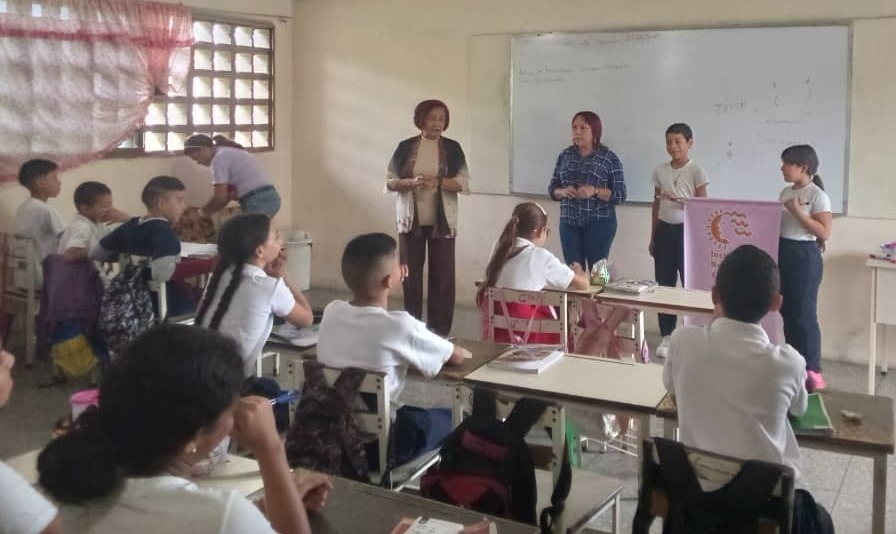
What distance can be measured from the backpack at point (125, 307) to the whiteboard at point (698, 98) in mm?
2981

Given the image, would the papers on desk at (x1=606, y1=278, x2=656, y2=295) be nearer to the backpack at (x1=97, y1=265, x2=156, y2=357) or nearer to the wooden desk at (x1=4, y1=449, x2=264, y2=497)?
the backpack at (x1=97, y1=265, x2=156, y2=357)

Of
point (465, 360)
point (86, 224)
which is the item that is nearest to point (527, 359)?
point (465, 360)

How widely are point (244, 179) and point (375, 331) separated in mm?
3745

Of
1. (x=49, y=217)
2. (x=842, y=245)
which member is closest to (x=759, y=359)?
(x=842, y=245)

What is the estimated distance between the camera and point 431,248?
5.89 meters

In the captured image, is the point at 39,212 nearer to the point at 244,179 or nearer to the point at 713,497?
the point at 244,179

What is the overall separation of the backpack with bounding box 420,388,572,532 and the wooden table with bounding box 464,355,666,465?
1.10ft

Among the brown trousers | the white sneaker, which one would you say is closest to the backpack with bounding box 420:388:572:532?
the white sneaker

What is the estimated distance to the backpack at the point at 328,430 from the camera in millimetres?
2516

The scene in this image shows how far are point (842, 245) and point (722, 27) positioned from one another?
155 centimetres

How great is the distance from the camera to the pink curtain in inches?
215

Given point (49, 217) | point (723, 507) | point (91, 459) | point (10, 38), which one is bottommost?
point (723, 507)

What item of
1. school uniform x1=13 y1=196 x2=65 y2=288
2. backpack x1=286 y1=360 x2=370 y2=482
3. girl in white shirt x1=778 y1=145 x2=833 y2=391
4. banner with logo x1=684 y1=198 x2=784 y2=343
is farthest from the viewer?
school uniform x1=13 y1=196 x2=65 y2=288

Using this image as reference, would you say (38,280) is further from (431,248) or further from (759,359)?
(759,359)
